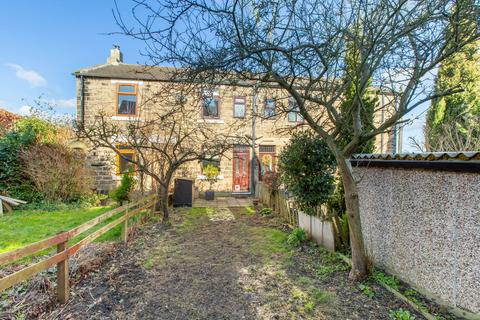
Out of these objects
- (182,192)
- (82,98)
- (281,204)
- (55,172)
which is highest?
(82,98)

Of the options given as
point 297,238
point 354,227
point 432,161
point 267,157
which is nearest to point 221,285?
point 354,227

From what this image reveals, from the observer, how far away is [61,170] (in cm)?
900

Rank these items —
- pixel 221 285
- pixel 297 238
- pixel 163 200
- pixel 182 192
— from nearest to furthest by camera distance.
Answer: pixel 221 285, pixel 297 238, pixel 163 200, pixel 182 192

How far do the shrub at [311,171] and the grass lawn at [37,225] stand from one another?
4.25 meters

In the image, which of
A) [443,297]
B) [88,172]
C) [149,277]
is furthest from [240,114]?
[443,297]

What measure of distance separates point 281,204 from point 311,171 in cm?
235

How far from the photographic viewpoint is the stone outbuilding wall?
2.76 meters

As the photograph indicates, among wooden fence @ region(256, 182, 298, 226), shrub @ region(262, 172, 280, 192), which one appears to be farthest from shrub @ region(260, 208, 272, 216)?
shrub @ region(262, 172, 280, 192)

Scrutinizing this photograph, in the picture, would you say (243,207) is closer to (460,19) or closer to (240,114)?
(240,114)

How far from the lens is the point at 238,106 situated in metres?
12.8

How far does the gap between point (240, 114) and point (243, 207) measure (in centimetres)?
526

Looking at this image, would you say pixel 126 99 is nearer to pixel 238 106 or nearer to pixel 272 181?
pixel 238 106

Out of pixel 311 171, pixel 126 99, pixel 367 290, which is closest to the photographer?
pixel 367 290

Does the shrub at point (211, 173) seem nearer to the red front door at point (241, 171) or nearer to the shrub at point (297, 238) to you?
the red front door at point (241, 171)
